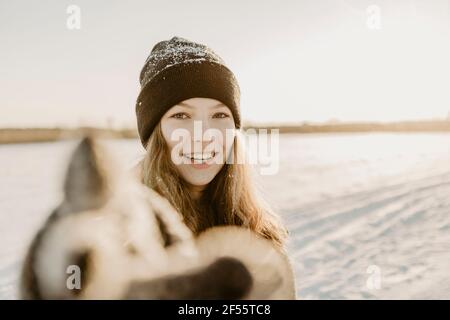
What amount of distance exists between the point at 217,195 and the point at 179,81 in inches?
21.8

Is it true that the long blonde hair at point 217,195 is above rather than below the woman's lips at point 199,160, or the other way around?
below

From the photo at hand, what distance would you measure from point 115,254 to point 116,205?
0.62 feet

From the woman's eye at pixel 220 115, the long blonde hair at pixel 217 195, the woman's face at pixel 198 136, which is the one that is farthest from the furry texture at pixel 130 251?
the woman's eye at pixel 220 115

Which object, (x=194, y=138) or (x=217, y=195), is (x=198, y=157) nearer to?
(x=194, y=138)

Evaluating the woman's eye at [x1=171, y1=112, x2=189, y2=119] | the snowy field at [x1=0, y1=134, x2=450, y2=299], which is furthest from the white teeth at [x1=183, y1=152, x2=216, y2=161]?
the snowy field at [x1=0, y1=134, x2=450, y2=299]

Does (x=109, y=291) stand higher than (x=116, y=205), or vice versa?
(x=116, y=205)

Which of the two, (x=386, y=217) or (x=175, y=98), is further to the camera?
(x=386, y=217)

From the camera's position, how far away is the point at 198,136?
5.59 ft

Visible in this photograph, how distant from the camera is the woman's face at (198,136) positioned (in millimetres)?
1712

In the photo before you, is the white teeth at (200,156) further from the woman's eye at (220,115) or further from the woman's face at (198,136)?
the woman's eye at (220,115)

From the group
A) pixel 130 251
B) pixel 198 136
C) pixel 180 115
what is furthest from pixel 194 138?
pixel 130 251

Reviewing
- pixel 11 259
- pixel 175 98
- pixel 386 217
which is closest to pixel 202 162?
pixel 175 98
